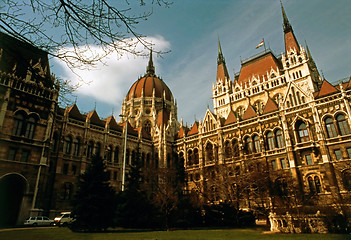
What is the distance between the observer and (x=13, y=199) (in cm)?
2319

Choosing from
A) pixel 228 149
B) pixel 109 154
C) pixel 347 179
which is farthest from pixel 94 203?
pixel 347 179

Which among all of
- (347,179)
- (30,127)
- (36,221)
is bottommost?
(36,221)

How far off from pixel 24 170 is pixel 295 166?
98.0ft

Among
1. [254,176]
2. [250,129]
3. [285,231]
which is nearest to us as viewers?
[285,231]

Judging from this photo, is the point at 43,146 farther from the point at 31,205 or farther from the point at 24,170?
the point at 31,205

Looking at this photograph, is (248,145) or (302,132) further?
(248,145)

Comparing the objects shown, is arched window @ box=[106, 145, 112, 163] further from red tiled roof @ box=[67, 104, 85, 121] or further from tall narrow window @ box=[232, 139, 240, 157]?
tall narrow window @ box=[232, 139, 240, 157]

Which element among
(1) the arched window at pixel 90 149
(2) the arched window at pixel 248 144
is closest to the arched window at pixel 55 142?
(1) the arched window at pixel 90 149

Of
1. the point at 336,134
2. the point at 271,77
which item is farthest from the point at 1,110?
the point at 271,77

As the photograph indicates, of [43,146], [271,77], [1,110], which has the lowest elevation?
[43,146]

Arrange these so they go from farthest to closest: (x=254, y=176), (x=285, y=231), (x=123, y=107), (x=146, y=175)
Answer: (x=123, y=107) → (x=146, y=175) → (x=254, y=176) → (x=285, y=231)

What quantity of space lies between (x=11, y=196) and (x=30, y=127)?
728cm

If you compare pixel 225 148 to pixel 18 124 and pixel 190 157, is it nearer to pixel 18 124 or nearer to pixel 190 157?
pixel 190 157

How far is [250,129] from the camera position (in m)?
32.2
